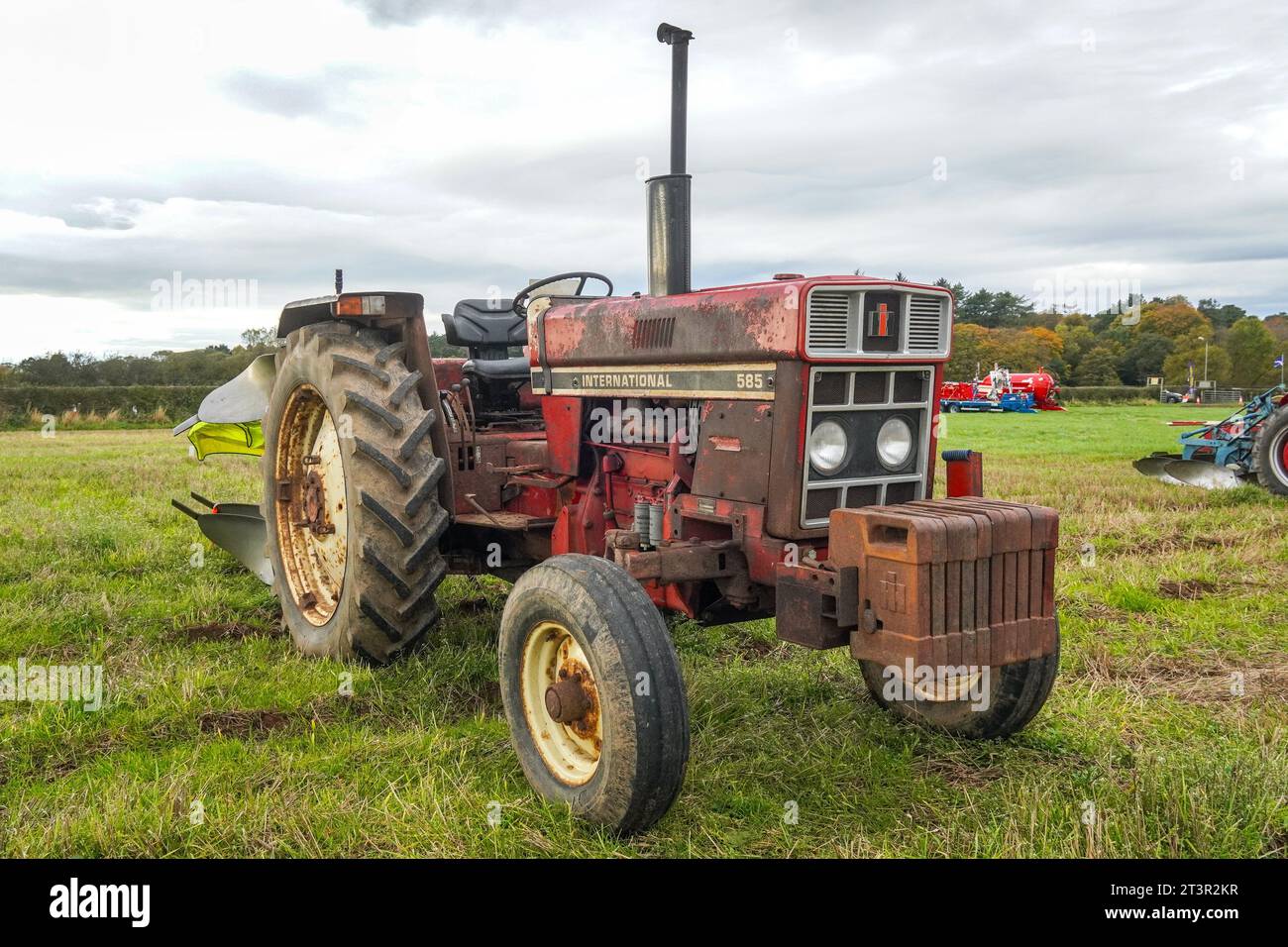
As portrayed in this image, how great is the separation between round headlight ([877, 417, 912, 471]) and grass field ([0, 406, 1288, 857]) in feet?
3.55

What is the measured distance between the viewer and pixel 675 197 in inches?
160

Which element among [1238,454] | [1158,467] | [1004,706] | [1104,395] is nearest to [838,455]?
Answer: [1004,706]

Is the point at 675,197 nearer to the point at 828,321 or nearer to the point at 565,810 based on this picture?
the point at 828,321

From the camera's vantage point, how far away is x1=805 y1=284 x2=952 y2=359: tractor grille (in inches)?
139

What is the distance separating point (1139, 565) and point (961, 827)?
452cm

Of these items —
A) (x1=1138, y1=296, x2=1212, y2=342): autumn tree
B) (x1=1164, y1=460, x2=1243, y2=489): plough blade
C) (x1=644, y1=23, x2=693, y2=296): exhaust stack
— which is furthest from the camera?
(x1=1138, y1=296, x2=1212, y2=342): autumn tree

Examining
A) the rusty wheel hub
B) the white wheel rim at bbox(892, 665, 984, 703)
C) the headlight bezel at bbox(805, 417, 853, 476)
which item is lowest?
the rusty wheel hub

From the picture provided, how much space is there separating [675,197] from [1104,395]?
2260 inches

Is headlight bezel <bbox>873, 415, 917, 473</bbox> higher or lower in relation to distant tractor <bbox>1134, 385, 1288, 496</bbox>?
higher

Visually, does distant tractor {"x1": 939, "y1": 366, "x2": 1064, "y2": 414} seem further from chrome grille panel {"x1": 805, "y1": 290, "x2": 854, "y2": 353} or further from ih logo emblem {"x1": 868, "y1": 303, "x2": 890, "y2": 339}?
chrome grille panel {"x1": 805, "y1": 290, "x2": 854, "y2": 353}

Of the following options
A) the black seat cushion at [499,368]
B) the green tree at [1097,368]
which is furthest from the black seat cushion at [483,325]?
the green tree at [1097,368]

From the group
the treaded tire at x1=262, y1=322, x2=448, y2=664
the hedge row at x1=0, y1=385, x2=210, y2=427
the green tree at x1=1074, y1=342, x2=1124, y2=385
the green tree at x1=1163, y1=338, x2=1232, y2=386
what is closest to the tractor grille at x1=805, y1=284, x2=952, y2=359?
the treaded tire at x1=262, y1=322, x2=448, y2=664

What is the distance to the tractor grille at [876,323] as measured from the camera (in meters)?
3.52
